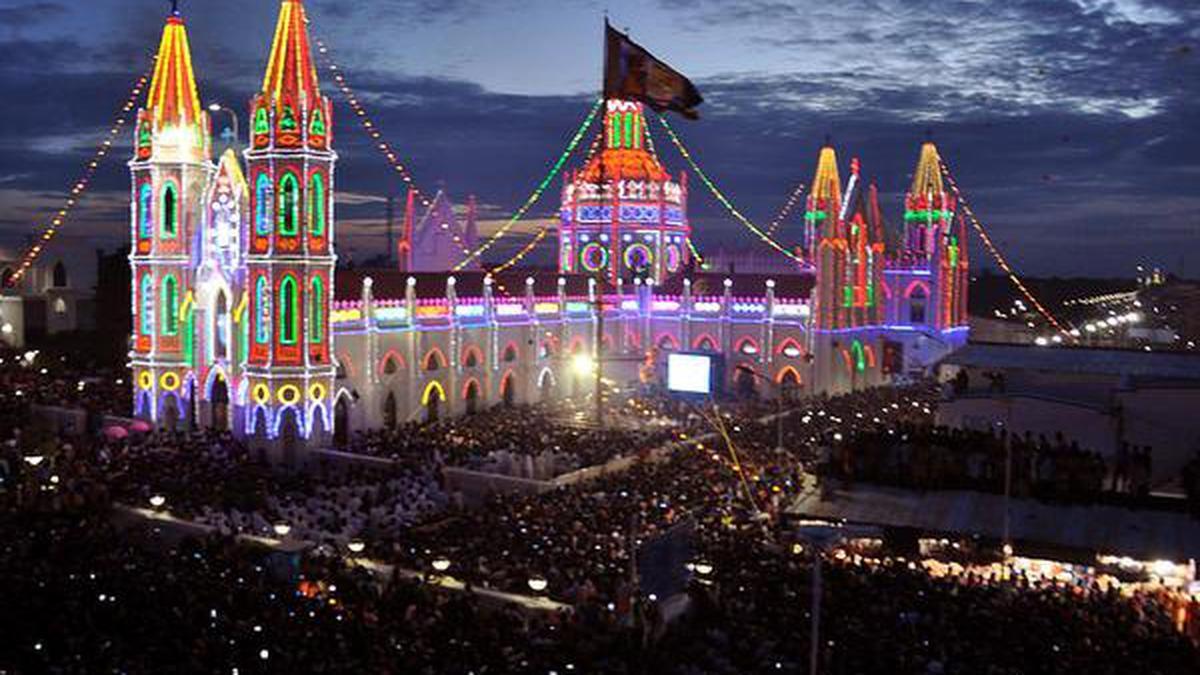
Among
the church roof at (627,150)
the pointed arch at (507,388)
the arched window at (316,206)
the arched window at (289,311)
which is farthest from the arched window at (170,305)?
the church roof at (627,150)

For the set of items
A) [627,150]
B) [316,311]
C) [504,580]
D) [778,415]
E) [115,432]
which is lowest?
[504,580]

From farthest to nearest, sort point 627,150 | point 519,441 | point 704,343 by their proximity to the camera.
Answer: point 627,150 < point 704,343 < point 519,441

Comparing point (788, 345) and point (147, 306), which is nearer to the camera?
point (147, 306)

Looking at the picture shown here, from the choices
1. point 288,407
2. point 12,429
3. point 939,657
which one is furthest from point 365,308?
point 939,657

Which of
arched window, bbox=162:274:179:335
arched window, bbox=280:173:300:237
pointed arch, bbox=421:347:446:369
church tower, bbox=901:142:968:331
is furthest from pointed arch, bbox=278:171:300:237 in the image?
church tower, bbox=901:142:968:331

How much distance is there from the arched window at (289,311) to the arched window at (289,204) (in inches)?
60.7

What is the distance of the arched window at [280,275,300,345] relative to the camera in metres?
36.7

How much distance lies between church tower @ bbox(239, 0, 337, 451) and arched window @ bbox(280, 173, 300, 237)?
3 centimetres

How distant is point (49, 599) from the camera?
18.3m

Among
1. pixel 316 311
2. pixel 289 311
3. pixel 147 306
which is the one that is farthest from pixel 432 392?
pixel 147 306

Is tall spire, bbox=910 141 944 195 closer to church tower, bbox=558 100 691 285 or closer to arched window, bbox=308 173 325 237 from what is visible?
church tower, bbox=558 100 691 285

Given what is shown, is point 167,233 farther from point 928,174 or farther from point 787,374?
point 928,174

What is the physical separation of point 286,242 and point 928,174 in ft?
121

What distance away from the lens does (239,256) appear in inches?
1492
